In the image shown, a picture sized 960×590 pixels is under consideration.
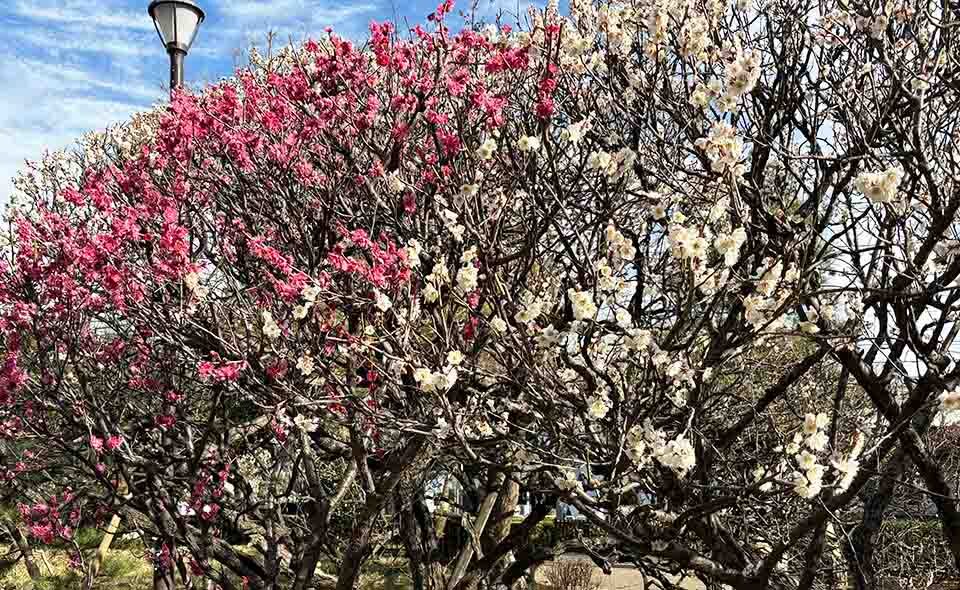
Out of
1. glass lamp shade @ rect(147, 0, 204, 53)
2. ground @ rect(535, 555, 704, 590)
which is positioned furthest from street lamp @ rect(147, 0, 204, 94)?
ground @ rect(535, 555, 704, 590)

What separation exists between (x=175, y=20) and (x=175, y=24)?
0.03 meters

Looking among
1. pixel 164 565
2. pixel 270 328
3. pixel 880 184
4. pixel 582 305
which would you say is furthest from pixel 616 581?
pixel 880 184

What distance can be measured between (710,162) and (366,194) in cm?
226

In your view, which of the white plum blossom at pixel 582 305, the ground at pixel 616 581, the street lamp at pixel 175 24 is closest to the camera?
the white plum blossom at pixel 582 305

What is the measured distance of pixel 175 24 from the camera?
6.82 meters

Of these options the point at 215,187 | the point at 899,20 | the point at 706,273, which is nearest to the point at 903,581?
the point at 706,273

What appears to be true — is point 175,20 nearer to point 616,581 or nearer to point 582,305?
point 582,305

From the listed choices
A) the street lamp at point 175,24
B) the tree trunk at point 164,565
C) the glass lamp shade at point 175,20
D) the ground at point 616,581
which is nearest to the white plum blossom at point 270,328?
the tree trunk at point 164,565

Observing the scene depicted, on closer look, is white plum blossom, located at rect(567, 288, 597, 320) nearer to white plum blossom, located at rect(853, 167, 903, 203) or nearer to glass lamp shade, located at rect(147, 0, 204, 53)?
white plum blossom, located at rect(853, 167, 903, 203)

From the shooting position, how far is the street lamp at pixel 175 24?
6.82 m

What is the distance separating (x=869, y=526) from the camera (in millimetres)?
4066

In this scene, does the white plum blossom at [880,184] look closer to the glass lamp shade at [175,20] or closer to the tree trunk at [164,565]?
the tree trunk at [164,565]

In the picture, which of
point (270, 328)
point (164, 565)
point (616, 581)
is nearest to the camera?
point (270, 328)

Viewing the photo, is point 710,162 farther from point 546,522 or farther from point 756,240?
point 546,522
